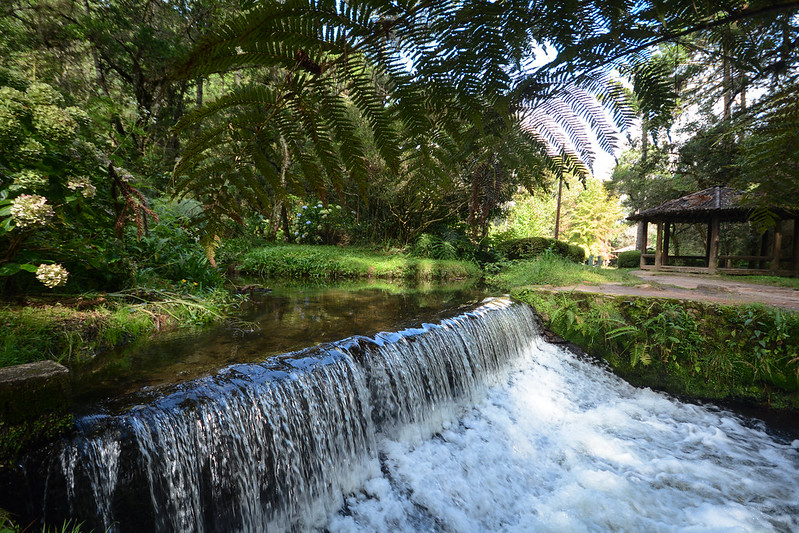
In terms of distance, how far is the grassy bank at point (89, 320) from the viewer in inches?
105

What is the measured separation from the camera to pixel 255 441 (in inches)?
92.3

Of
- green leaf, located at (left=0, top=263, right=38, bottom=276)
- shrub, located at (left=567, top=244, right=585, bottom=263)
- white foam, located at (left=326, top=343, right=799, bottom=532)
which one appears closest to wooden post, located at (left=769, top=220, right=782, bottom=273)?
shrub, located at (left=567, top=244, right=585, bottom=263)

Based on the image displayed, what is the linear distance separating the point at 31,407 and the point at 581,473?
3829 mm

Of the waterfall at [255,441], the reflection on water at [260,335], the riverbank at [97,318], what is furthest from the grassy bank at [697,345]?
the riverbank at [97,318]

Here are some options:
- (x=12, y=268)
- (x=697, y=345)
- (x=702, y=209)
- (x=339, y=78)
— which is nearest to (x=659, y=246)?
(x=702, y=209)

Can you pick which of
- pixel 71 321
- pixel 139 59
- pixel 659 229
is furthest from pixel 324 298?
pixel 659 229

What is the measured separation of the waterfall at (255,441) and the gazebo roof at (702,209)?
10.7 meters

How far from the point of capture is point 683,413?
161 inches

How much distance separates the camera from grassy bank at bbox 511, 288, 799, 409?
4.12 m

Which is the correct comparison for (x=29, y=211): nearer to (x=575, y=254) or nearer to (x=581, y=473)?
(x=581, y=473)

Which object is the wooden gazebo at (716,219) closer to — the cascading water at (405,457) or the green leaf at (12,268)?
the cascading water at (405,457)

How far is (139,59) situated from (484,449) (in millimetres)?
10243

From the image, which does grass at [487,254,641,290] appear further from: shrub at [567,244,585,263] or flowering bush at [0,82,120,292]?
flowering bush at [0,82,120,292]

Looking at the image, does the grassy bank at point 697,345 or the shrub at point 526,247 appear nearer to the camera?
the grassy bank at point 697,345
